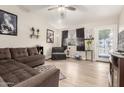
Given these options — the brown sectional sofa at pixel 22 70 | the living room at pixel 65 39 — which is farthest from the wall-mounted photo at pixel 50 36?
the brown sectional sofa at pixel 22 70

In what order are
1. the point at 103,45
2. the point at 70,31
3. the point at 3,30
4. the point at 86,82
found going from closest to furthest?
the point at 86,82
the point at 3,30
the point at 103,45
the point at 70,31

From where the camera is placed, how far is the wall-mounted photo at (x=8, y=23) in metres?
3.63

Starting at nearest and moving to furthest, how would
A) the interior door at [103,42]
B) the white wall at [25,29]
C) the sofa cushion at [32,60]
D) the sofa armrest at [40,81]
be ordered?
the sofa armrest at [40,81]
the sofa cushion at [32,60]
the white wall at [25,29]
the interior door at [103,42]

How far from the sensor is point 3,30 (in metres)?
3.67

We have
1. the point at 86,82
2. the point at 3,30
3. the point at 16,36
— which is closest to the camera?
the point at 86,82

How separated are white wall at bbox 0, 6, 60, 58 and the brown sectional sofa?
44 cm

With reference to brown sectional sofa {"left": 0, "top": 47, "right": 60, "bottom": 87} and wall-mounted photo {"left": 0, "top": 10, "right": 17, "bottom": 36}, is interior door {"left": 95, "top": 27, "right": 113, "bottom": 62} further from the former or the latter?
wall-mounted photo {"left": 0, "top": 10, "right": 17, "bottom": 36}

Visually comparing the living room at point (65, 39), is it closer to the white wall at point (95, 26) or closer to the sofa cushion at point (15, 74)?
the white wall at point (95, 26)

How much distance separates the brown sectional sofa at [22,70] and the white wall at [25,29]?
0.44 meters

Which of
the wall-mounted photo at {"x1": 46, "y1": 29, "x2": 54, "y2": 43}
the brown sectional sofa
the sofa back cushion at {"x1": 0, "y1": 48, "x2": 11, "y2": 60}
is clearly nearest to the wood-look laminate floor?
the brown sectional sofa

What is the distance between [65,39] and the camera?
7148 mm
